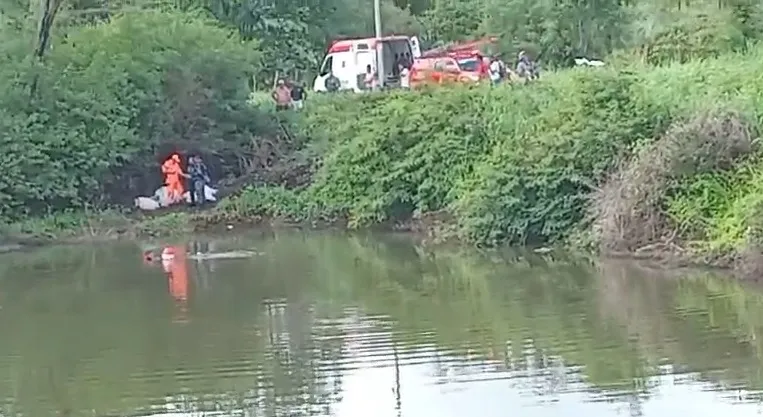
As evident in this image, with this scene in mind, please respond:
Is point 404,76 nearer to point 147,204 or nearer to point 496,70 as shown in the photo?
point 496,70

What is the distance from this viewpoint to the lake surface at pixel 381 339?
12.4m

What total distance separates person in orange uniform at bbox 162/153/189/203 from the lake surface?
6.88m

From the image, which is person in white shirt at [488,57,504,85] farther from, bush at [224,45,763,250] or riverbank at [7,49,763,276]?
bush at [224,45,763,250]

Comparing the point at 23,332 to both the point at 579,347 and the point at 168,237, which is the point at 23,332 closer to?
the point at 579,347

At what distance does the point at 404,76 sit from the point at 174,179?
8.95 meters

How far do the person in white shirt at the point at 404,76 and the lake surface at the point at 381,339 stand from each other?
41.3 ft

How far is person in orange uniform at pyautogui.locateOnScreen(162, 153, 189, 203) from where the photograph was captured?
97.8 feet

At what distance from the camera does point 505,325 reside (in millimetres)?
15969

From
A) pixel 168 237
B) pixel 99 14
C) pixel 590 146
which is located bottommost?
pixel 168 237

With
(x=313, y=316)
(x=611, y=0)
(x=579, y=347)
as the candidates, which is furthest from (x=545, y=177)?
(x=611, y=0)

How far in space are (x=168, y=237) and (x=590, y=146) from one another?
322 inches

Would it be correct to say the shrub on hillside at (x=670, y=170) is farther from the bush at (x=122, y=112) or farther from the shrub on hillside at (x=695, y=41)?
the bush at (x=122, y=112)

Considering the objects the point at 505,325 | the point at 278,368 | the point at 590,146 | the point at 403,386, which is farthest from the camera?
the point at 590,146

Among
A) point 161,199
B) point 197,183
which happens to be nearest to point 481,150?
point 197,183
